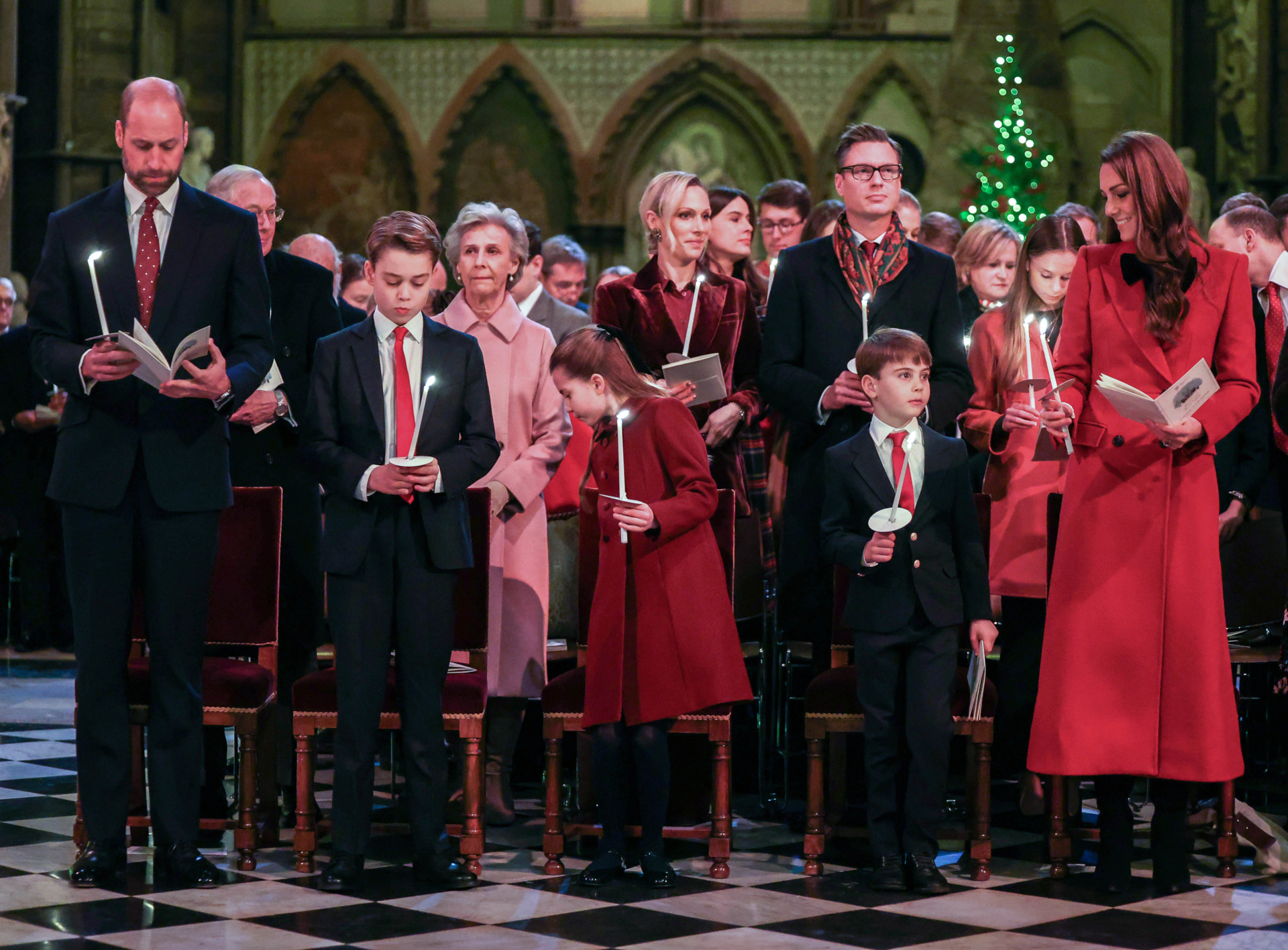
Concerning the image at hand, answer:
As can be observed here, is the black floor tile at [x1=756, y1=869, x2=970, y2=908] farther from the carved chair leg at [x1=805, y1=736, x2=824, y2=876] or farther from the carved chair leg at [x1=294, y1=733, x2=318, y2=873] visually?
the carved chair leg at [x1=294, y1=733, x2=318, y2=873]

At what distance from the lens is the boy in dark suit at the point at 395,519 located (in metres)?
3.98

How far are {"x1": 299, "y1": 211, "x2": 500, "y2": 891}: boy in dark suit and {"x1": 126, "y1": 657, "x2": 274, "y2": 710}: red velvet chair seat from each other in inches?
11.8

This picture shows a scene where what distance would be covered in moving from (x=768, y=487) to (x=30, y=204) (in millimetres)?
8983

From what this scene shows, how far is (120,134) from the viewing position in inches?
156

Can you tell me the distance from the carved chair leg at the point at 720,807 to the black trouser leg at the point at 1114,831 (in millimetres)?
907

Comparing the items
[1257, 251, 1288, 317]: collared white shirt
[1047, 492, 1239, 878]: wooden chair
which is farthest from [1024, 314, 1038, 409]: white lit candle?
[1257, 251, 1288, 317]: collared white shirt

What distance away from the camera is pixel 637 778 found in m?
4.05

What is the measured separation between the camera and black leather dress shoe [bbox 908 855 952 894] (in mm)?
3922

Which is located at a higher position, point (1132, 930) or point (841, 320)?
point (841, 320)

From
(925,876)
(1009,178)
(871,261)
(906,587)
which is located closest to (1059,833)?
(925,876)

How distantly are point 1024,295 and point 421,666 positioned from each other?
198cm

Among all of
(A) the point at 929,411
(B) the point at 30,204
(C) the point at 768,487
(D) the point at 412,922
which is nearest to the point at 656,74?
(B) the point at 30,204

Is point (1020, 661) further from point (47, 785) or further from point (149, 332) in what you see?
point (47, 785)

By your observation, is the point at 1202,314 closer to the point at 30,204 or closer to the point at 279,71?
the point at 30,204
